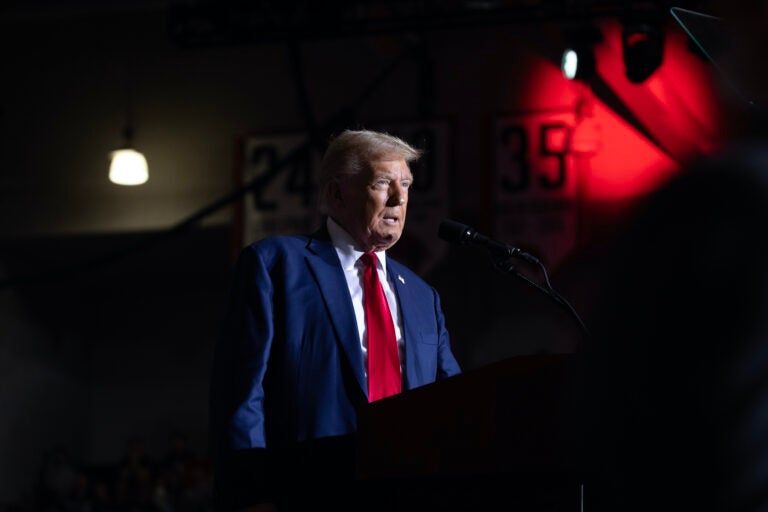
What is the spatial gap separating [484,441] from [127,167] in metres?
7.18

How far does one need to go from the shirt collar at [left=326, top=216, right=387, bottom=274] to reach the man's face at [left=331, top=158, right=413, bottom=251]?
12 mm

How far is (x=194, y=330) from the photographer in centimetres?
1083

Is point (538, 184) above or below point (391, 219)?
above

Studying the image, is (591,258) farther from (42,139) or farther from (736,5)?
(736,5)

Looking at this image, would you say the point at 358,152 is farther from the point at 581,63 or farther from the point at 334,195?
the point at 581,63

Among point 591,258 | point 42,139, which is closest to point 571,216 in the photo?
point 591,258

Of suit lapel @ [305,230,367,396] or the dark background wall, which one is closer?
suit lapel @ [305,230,367,396]

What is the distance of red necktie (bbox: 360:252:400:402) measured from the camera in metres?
2.70

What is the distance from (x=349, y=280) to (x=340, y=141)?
310mm

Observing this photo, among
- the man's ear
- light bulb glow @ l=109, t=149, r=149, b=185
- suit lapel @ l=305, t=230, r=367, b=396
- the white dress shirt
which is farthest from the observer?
light bulb glow @ l=109, t=149, r=149, b=185

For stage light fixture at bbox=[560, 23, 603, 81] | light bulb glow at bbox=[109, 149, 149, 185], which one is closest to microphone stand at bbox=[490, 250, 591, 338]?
stage light fixture at bbox=[560, 23, 603, 81]

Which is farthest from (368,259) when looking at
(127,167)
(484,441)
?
(127,167)

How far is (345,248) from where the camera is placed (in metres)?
2.89

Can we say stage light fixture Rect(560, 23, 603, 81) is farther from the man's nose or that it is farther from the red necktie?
the red necktie
